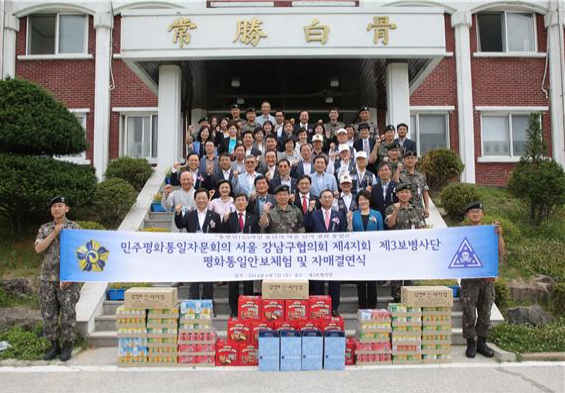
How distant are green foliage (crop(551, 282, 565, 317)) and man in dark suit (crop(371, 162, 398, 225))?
3.00 metres

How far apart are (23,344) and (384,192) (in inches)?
215

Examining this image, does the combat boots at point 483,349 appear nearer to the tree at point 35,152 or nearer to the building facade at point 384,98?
the tree at point 35,152

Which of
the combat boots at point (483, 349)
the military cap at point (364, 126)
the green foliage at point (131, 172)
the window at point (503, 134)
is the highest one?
the window at point (503, 134)

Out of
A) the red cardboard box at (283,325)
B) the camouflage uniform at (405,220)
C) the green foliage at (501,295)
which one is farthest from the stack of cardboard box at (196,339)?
the green foliage at (501,295)

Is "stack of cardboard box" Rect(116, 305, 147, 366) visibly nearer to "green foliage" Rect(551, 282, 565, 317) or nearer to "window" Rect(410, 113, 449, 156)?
"green foliage" Rect(551, 282, 565, 317)

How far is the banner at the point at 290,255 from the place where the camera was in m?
6.20

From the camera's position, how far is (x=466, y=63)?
1747cm

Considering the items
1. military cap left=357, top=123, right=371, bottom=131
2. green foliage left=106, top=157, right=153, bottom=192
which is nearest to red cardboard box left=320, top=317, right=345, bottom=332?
military cap left=357, top=123, right=371, bottom=131

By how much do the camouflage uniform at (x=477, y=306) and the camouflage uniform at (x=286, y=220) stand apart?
91.5 inches

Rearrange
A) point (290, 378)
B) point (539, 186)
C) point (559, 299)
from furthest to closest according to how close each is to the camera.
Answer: point (539, 186)
point (559, 299)
point (290, 378)

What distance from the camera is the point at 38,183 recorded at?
28.4ft

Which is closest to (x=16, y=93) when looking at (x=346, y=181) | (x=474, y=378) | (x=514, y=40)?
(x=346, y=181)

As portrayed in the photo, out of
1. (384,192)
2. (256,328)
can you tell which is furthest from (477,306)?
(256,328)

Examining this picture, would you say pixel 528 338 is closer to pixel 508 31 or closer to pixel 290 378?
Result: pixel 290 378
